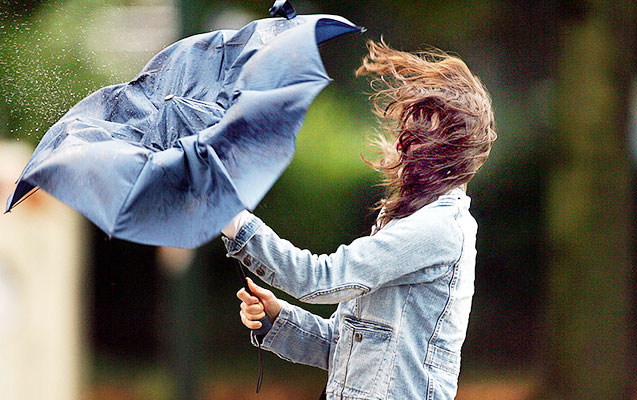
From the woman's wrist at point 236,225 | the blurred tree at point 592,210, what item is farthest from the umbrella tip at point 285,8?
the blurred tree at point 592,210

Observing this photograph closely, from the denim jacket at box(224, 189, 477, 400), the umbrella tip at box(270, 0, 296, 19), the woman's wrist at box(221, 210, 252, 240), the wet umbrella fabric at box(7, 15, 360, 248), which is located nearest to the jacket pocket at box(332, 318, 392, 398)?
the denim jacket at box(224, 189, 477, 400)

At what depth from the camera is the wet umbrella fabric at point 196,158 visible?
1.59 meters

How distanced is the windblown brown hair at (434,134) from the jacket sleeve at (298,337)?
365 millimetres

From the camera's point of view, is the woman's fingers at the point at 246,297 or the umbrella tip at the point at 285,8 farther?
the woman's fingers at the point at 246,297

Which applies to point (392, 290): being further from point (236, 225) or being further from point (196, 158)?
point (196, 158)

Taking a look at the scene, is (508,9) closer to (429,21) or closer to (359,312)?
(429,21)

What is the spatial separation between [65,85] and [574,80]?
2630 mm

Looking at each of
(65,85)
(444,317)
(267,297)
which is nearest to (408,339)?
(444,317)

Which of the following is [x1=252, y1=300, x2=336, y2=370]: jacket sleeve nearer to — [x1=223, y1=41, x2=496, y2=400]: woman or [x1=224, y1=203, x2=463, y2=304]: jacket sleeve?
[x1=223, y1=41, x2=496, y2=400]: woman

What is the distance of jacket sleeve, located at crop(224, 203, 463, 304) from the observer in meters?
1.81

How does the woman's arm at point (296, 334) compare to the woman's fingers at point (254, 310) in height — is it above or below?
below

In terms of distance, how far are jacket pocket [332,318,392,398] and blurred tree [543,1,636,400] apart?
2486mm

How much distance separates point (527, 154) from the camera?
13.7 feet

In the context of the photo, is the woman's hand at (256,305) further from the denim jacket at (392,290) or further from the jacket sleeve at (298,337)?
the denim jacket at (392,290)
